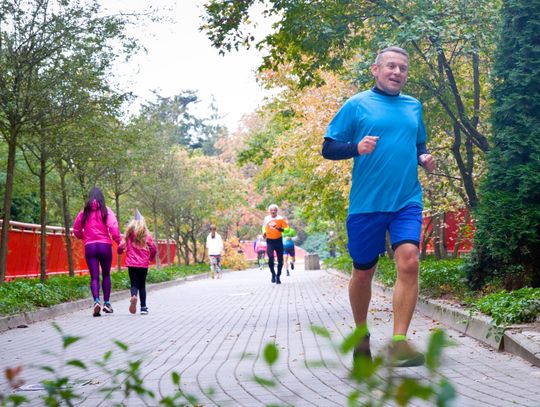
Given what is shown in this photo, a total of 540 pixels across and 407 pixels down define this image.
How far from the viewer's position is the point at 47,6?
14844mm

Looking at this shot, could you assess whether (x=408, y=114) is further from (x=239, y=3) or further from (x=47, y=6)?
(x=47, y=6)

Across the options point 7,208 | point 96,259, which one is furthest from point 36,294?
point 7,208

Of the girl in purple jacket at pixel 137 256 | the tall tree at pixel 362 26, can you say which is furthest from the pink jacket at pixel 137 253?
the tall tree at pixel 362 26

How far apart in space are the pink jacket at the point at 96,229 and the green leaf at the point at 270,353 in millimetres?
11896

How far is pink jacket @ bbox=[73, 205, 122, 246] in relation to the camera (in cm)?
1307

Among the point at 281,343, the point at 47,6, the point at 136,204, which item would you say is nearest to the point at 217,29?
the point at 47,6

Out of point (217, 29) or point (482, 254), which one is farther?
point (217, 29)

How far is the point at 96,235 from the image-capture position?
42.9ft

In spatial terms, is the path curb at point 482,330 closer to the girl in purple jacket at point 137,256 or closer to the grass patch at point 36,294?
the girl in purple jacket at point 137,256

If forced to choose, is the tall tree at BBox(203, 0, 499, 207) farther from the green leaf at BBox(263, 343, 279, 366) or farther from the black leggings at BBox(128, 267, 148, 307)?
the green leaf at BBox(263, 343, 279, 366)

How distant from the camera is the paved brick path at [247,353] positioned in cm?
505

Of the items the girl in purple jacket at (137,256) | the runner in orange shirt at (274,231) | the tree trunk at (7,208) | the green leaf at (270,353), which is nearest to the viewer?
the green leaf at (270,353)

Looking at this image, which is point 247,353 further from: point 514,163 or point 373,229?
point 514,163

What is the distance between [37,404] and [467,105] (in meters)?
12.2
